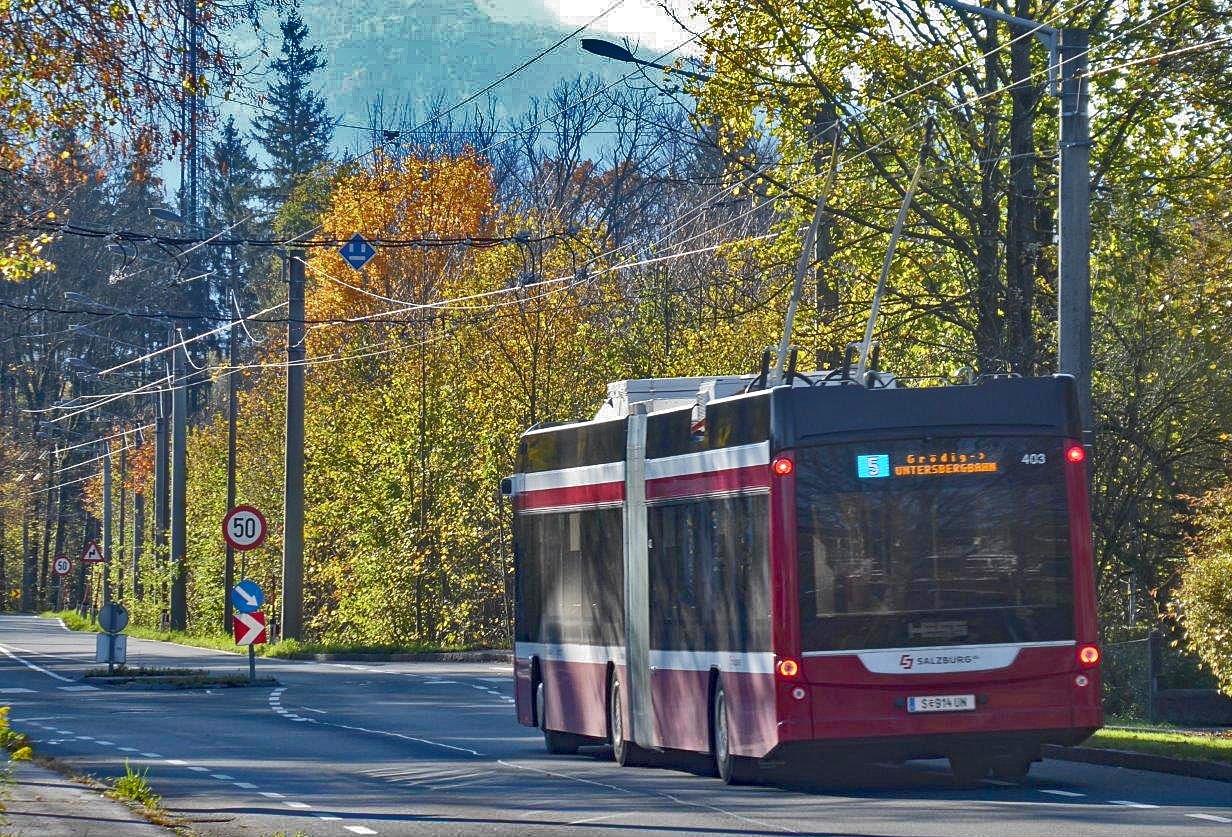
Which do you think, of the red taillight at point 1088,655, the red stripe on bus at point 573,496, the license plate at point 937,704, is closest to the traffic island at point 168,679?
the red stripe on bus at point 573,496

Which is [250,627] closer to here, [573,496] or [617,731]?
[573,496]

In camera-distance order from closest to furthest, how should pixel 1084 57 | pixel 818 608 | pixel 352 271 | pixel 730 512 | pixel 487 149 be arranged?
pixel 818 608
pixel 730 512
pixel 1084 57
pixel 352 271
pixel 487 149

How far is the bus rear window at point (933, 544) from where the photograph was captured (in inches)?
584

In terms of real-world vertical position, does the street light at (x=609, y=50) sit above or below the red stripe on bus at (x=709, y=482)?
above

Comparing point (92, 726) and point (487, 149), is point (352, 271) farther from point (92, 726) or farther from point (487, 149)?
point (92, 726)

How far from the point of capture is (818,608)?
14.8 m

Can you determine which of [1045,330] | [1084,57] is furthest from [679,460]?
[1045,330]

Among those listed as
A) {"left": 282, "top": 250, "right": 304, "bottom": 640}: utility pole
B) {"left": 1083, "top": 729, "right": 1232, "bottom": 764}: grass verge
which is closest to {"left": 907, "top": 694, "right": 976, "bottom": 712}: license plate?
{"left": 1083, "top": 729, "right": 1232, "bottom": 764}: grass verge

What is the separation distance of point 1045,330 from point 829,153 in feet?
11.9

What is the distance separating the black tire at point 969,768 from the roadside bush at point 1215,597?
620 cm

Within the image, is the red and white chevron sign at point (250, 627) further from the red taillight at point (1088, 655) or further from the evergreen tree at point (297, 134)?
the evergreen tree at point (297, 134)

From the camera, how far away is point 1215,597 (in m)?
22.0

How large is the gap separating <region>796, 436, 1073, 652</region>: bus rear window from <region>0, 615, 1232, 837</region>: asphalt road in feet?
3.86

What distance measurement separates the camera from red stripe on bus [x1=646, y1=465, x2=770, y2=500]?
50.5 feet
